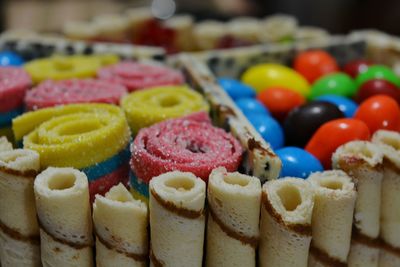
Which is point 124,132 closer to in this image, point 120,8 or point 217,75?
point 217,75

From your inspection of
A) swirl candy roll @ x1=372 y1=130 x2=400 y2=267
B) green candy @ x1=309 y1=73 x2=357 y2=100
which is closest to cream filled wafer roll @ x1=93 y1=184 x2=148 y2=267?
swirl candy roll @ x1=372 y1=130 x2=400 y2=267

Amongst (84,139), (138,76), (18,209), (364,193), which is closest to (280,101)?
(138,76)

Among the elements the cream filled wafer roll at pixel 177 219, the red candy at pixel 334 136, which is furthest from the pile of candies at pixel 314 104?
the cream filled wafer roll at pixel 177 219

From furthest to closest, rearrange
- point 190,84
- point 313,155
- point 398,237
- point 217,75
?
point 217,75 < point 190,84 < point 313,155 < point 398,237

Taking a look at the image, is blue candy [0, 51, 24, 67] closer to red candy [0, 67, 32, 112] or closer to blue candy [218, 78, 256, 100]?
red candy [0, 67, 32, 112]

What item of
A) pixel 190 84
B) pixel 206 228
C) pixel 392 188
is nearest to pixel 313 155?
pixel 392 188

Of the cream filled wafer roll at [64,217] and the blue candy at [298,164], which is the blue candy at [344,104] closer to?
the blue candy at [298,164]
